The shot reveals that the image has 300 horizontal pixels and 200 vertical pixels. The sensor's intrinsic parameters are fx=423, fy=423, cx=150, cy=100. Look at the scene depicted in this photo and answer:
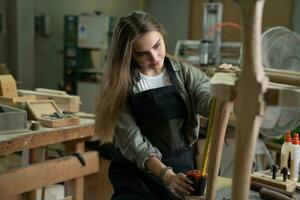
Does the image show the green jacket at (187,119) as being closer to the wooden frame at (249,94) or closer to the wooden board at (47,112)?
the wooden frame at (249,94)

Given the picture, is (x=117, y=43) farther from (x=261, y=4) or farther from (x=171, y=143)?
(x=261, y=4)

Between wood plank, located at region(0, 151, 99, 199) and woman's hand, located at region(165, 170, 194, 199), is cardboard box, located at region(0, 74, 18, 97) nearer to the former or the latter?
wood plank, located at region(0, 151, 99, 199)

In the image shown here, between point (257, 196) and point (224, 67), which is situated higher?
point (224, 67)

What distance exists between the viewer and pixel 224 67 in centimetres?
122

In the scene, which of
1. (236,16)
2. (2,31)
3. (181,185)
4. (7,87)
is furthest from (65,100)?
(236,16)

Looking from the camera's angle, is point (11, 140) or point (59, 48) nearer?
point (11, 140)

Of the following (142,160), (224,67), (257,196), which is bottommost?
(257,196)

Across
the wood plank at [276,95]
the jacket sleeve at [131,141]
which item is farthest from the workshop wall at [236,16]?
the wood plank at [276,95]

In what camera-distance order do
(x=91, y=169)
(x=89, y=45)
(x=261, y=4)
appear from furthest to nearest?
(x=89, y=45)
(x=91, y=169)
(x=261, y=4)

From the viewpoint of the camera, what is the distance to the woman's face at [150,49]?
4.40 ft

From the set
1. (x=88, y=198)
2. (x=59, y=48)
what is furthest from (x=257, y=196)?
(x=59, y=48)

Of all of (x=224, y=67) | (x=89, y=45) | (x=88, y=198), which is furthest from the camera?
(x=89, y=45)

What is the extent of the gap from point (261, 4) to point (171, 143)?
76 centimetres

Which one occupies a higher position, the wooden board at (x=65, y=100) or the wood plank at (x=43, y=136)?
the wooden board at (x=65, y=100)
